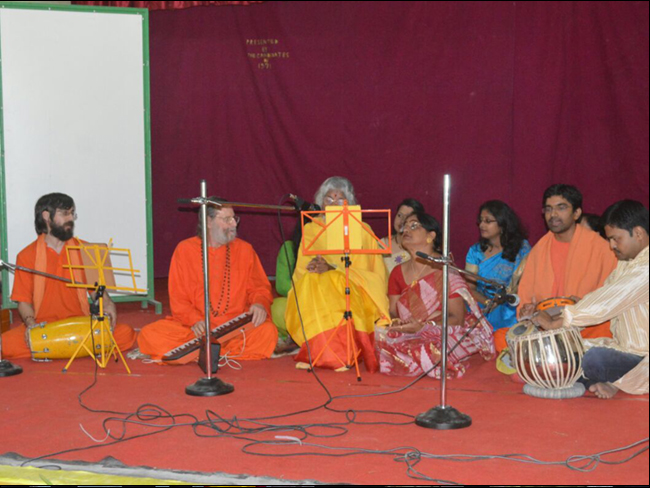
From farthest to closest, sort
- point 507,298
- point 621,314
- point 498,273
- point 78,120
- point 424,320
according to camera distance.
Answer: point 78,120 → point 498,273 → point 424,320 → point 621,314 → point 507,298

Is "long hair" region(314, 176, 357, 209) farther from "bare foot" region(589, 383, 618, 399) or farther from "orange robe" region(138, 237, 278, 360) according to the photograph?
"bare foot" region(589, 383, 618, 399)

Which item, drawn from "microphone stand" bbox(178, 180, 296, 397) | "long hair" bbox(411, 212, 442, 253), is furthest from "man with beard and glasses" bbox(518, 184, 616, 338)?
"microphone stand" bbox(178, 180, 296, 397)

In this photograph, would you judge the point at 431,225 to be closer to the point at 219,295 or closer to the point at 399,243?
the point at 399,243

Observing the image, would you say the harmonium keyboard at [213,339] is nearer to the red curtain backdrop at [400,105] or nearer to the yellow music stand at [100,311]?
the yellow music stand at [100,311]

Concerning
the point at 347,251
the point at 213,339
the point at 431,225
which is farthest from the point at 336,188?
the point at 213,339

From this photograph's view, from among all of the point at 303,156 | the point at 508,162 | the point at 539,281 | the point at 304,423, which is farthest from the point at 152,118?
the point at 304,423

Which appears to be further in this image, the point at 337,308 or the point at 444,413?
the point at 337,308

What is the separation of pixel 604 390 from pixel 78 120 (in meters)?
4.78

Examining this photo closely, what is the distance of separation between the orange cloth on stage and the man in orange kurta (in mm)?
1760

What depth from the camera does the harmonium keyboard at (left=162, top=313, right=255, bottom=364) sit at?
16.8 feet

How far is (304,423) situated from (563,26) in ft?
15.3

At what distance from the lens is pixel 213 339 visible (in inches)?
205

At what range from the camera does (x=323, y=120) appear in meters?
8.01

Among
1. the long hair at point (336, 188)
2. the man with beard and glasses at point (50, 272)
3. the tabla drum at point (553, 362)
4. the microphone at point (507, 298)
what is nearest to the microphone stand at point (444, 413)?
the microphone at point (507, 298)
